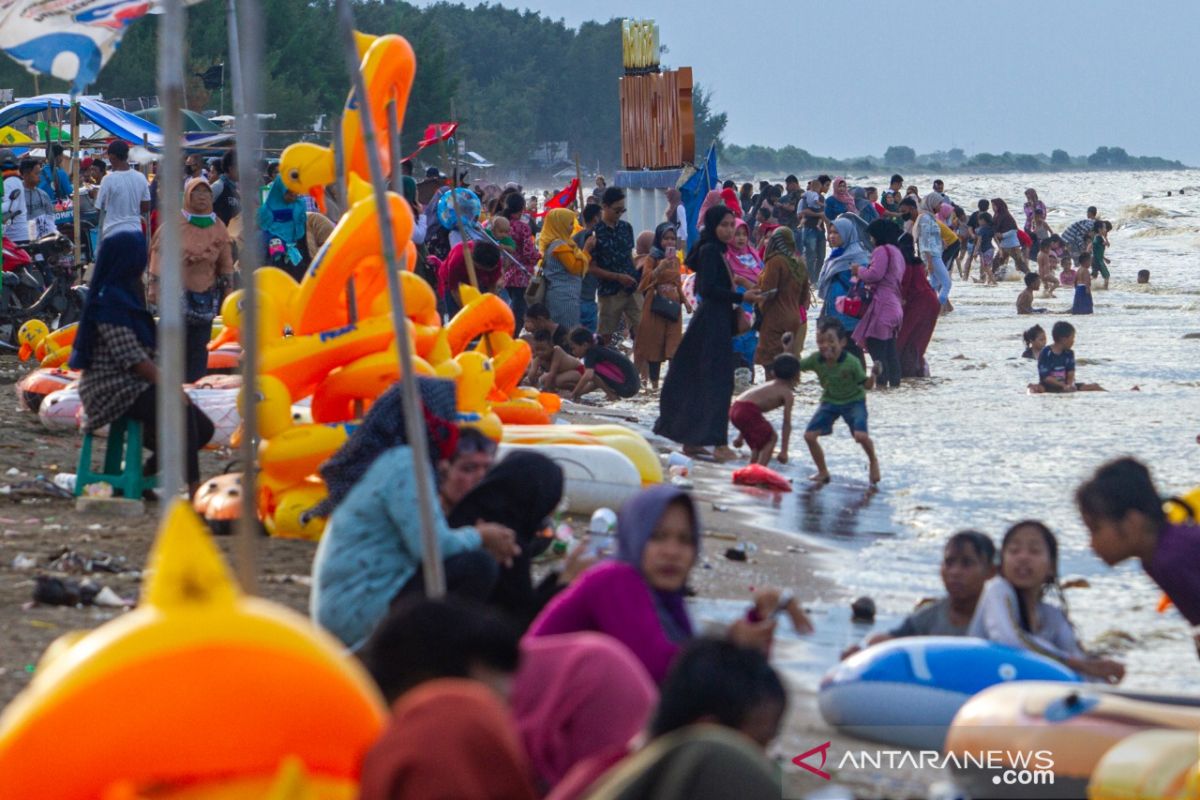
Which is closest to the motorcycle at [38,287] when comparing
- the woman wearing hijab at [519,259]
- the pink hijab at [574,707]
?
the woman wearing hijab at [519,259]

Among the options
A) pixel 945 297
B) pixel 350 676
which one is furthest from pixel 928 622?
pixel 945 297

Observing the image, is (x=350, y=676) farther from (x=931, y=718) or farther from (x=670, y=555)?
(x=931, y=718)

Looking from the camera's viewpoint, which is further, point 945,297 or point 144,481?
point 945,297

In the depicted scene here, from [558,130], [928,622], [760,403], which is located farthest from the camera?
[558,130]

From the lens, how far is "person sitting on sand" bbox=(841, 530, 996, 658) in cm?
600

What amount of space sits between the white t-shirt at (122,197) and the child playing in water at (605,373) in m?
3.92

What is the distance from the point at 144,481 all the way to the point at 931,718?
4.53 meters

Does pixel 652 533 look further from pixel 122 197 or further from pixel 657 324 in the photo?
pixel 122 197

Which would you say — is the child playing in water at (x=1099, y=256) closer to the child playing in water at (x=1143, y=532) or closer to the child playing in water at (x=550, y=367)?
the child playing in water at (x=550, y=367)

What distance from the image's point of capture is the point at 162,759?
2.88 m

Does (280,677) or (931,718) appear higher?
(280,677)

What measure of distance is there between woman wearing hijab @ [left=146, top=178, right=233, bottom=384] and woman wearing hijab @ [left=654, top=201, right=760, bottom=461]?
3.05m

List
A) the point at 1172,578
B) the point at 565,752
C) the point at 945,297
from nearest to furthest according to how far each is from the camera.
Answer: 1. the point at 565,752
2. the point at 1172,578
3. the point at 945,297

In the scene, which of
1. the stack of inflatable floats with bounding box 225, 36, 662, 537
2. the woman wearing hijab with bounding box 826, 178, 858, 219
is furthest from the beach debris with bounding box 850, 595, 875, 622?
the woman wearing hijab with bounding box 826, 178, 858, 219
